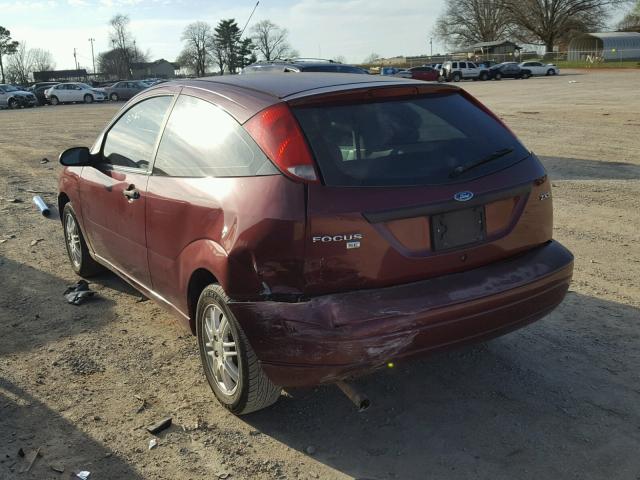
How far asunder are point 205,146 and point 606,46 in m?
90.2

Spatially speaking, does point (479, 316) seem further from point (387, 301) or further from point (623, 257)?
point (623, 257)

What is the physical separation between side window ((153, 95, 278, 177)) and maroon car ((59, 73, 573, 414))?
0.01 metres

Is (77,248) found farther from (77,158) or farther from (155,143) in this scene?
(155,143)

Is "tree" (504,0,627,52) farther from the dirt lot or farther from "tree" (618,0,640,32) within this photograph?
the dirt lot

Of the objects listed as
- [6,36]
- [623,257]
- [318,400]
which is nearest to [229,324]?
[318,400]

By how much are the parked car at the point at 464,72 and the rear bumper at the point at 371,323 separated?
58.4 m

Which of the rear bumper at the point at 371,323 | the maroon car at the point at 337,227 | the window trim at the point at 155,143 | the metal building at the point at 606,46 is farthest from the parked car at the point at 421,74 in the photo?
the rear bumper at the point at 371,323

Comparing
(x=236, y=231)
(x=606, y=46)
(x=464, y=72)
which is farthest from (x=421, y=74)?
(x=236, y=231)

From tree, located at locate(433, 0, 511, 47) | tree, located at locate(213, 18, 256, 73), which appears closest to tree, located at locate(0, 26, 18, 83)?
tree, located at locate(213, 18, 256, 73)

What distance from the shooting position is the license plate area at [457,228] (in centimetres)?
296

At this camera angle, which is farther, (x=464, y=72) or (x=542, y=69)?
(x=464, y=72)

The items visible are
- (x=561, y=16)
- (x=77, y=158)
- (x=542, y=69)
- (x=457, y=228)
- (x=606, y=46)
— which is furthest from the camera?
(x=561, y=16)

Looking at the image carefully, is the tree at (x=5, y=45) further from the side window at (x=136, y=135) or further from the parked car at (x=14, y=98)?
the side window at (x=136, y=135)

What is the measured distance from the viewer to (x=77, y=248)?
5633 mm
